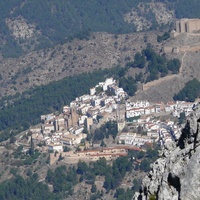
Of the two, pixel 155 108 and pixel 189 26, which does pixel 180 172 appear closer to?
pixel 155 108

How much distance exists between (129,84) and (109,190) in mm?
21065

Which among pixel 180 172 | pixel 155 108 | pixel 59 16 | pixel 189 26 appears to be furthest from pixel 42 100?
pixel 180 172

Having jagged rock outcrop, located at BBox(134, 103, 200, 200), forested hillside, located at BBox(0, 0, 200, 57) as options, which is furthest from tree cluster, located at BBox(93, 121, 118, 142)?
forested hillside, located at BBox(0, 0, 200, 57)

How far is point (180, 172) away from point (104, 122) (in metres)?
62.7

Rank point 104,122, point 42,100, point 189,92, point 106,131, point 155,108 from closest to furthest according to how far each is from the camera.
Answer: point 106,131, point 104,122, point 155,108, point 189,92, point 42,100

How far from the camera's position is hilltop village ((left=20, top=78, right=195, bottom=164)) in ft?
228

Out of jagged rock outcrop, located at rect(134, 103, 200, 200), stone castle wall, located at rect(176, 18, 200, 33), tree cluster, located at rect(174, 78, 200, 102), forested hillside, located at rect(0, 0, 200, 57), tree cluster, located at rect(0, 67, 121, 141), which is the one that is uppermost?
jagged rock outcrop, located at rect(134, 103, 200, 200)

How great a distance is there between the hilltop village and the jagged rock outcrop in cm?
5286

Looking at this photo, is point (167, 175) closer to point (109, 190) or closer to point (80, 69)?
point (109, 190)

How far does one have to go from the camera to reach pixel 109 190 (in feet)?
210

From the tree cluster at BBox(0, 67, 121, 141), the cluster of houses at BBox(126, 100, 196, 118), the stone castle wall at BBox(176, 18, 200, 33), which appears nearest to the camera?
the cluster of houses at BBox(126, 100, 196, 118)

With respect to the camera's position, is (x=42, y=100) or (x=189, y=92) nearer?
(x=189, y=92)

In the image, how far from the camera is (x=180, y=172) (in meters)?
12.6

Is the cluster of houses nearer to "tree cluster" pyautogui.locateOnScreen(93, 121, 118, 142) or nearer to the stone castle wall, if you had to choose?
"tree cluster" pyautogui.locateOnScreen(93, 121, 118, 142)
